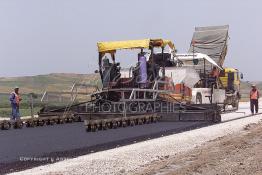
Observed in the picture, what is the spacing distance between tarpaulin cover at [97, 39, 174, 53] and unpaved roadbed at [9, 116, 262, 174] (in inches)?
152

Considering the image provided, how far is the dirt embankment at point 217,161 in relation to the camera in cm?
762

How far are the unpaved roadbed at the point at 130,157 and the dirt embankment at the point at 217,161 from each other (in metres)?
0.35

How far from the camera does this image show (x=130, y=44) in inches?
661

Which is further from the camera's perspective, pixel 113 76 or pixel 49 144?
pixel 113 76


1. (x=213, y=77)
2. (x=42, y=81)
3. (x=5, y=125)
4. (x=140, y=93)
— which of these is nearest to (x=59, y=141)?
(x=5, y=125)

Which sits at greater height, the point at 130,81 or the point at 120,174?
the point at 130,81

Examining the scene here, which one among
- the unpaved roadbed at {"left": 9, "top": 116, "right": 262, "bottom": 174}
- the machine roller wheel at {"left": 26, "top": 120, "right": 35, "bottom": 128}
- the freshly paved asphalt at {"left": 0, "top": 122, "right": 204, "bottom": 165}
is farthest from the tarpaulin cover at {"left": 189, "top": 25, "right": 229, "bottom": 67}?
the machine roller wheel at {"left": 26, "top": 120, "right": 35, "bottom": 128}

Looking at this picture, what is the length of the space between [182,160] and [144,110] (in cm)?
749

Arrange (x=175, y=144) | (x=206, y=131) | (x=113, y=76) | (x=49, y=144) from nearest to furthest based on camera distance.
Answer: (x=49, y=144) < (x=175, y=144) < (x=206, y=131) < (x=113, y=76)

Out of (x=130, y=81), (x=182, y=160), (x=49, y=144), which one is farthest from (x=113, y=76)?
(x=182, y=160)

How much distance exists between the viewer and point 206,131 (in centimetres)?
1452

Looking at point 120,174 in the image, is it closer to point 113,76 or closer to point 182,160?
point 182,160

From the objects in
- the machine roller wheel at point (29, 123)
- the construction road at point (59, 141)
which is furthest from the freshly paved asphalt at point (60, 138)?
the machine roller wheel at point (29, 123)

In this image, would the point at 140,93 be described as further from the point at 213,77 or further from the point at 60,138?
the point at 213,77
